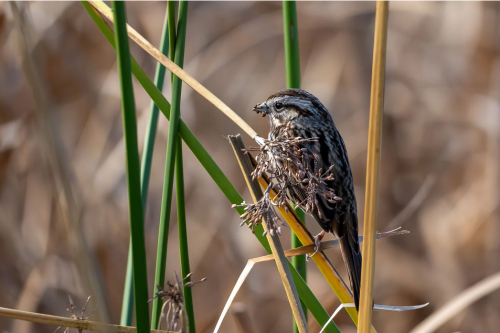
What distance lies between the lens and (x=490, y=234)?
300 centimetres

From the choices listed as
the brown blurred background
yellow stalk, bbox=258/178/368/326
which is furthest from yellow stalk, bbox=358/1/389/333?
the brown blurred background

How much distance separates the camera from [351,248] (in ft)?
4.74

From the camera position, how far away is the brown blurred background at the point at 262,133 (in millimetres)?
2895

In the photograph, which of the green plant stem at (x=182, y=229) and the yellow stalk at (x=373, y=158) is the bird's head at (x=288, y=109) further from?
the yellow stalk at (x=373, y=158)

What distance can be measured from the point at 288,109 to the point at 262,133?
1565mm

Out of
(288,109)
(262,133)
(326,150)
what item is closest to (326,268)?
(326,150)

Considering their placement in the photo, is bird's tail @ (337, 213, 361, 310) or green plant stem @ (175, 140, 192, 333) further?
bird's tail @ (337, 213, 361, 310)

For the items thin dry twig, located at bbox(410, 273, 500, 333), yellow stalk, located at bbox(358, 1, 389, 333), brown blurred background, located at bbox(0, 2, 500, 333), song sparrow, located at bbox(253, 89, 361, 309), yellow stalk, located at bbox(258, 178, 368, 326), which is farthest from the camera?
brown blurred background, located at bbox(0, 2, 500, 333)

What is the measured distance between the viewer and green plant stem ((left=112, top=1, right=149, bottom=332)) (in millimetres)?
678

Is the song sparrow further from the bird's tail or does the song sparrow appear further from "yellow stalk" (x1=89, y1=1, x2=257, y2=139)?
"yellow stalk" (x1=89, y1=1, x2=257, y2=139)

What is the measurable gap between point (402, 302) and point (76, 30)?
10.9 feet

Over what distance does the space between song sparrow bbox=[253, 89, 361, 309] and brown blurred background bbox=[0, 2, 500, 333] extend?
1.34m

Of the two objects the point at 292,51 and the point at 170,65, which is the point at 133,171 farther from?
the point at 292,51

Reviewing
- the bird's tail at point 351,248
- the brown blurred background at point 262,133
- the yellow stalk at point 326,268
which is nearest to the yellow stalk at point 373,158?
the yellow stalk at point 326,268
